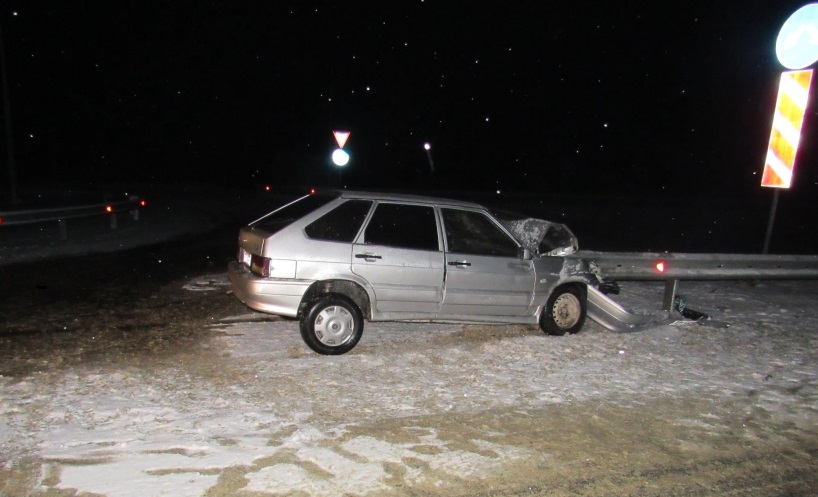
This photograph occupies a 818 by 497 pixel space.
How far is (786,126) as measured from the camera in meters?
9.38

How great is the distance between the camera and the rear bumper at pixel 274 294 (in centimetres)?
577

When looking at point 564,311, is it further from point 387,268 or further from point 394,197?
point 394,197

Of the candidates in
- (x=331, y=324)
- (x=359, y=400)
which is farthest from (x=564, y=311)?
(x=359, y=400)

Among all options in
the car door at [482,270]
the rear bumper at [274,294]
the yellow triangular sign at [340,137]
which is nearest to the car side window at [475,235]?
the car door at [482,270]

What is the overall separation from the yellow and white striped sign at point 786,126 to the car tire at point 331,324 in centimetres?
735

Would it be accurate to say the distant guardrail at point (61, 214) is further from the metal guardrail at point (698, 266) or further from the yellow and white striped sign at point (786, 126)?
the yellow and white striped sign at point (786, 126)

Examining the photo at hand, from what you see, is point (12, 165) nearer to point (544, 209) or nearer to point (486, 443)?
point (544, 209)

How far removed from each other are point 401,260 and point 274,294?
131cm

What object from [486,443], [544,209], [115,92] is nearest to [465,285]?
[486,443]

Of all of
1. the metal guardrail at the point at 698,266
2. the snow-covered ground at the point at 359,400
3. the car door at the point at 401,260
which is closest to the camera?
the snow-covered ground at the point at 359,400

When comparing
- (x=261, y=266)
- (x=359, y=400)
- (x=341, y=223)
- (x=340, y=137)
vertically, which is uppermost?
(x=340, y=137)

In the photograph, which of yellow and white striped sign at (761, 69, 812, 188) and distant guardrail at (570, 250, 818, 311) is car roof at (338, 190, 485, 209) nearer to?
distant guardrail at (570, 250, 818, 311)

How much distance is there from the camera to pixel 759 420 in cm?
492

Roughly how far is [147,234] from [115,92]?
4889cm
